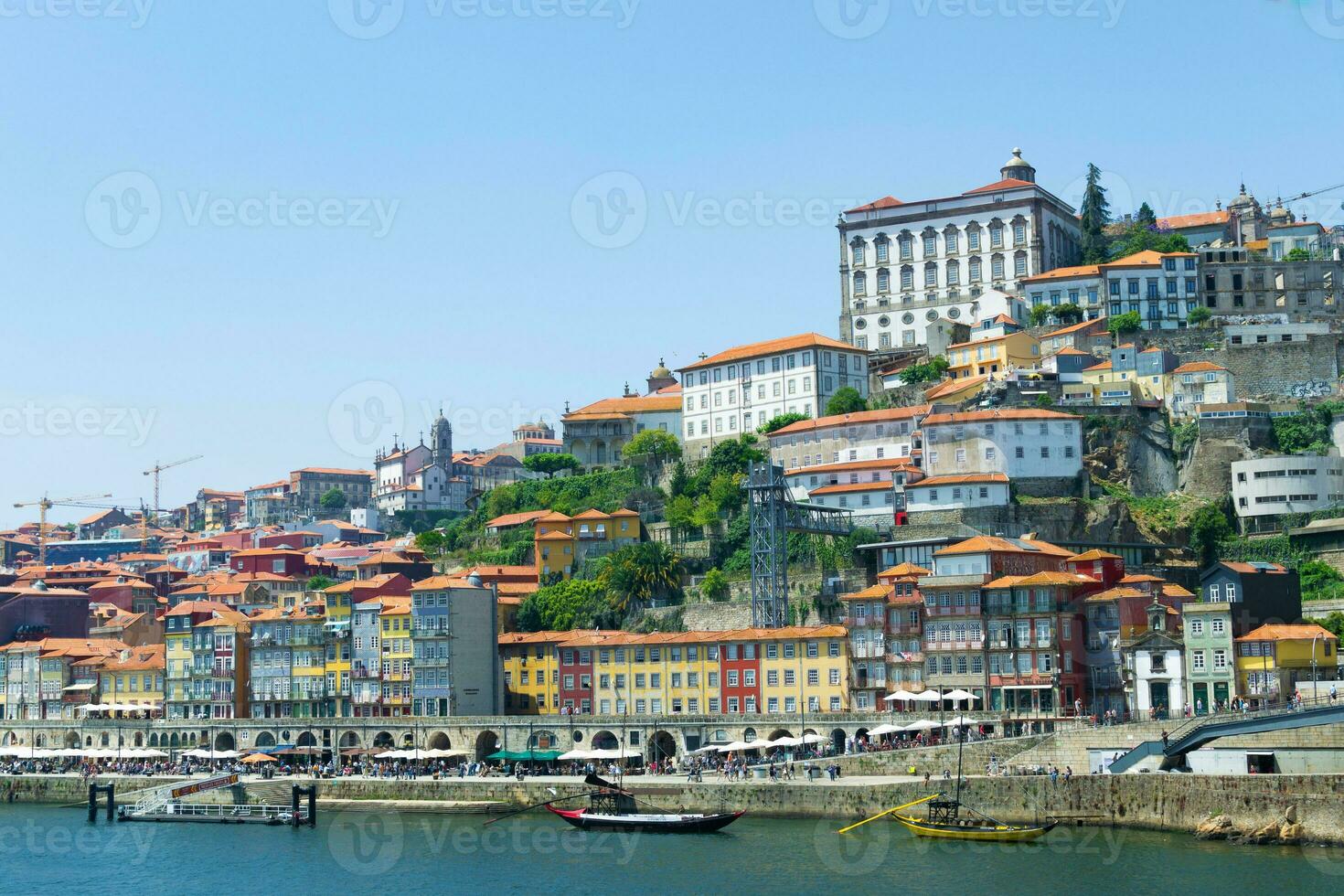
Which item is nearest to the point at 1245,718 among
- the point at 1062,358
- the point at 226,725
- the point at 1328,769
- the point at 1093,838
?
the point at 1328,769

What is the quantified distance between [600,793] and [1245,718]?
25240 millimetres

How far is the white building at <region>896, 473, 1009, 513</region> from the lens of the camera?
93.3 metres

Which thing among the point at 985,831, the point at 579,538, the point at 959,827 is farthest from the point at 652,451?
the point at 985,831

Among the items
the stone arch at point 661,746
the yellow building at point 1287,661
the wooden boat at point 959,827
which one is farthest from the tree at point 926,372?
the wooden boat at point 959,827

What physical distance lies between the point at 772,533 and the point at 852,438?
720 inches

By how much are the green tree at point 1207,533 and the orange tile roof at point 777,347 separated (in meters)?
32.4

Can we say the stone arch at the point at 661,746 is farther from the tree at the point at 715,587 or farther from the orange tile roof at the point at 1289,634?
the orange tile roof at the point at 1289,634

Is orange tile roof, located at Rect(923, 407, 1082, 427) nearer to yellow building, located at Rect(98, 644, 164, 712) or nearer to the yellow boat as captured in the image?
the yellow boat

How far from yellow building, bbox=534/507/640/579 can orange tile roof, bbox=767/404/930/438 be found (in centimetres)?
1121

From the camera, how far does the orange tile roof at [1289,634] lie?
238 feet

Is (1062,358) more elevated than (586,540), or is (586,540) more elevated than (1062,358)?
(1062,358)

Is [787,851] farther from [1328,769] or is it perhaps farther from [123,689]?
[123,689]

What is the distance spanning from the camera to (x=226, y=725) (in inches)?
Answer: 3873

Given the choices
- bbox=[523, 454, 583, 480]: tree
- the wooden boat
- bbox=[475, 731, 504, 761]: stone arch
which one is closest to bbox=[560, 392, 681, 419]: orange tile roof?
bbox=[523, 454, 583, 480]: tree
